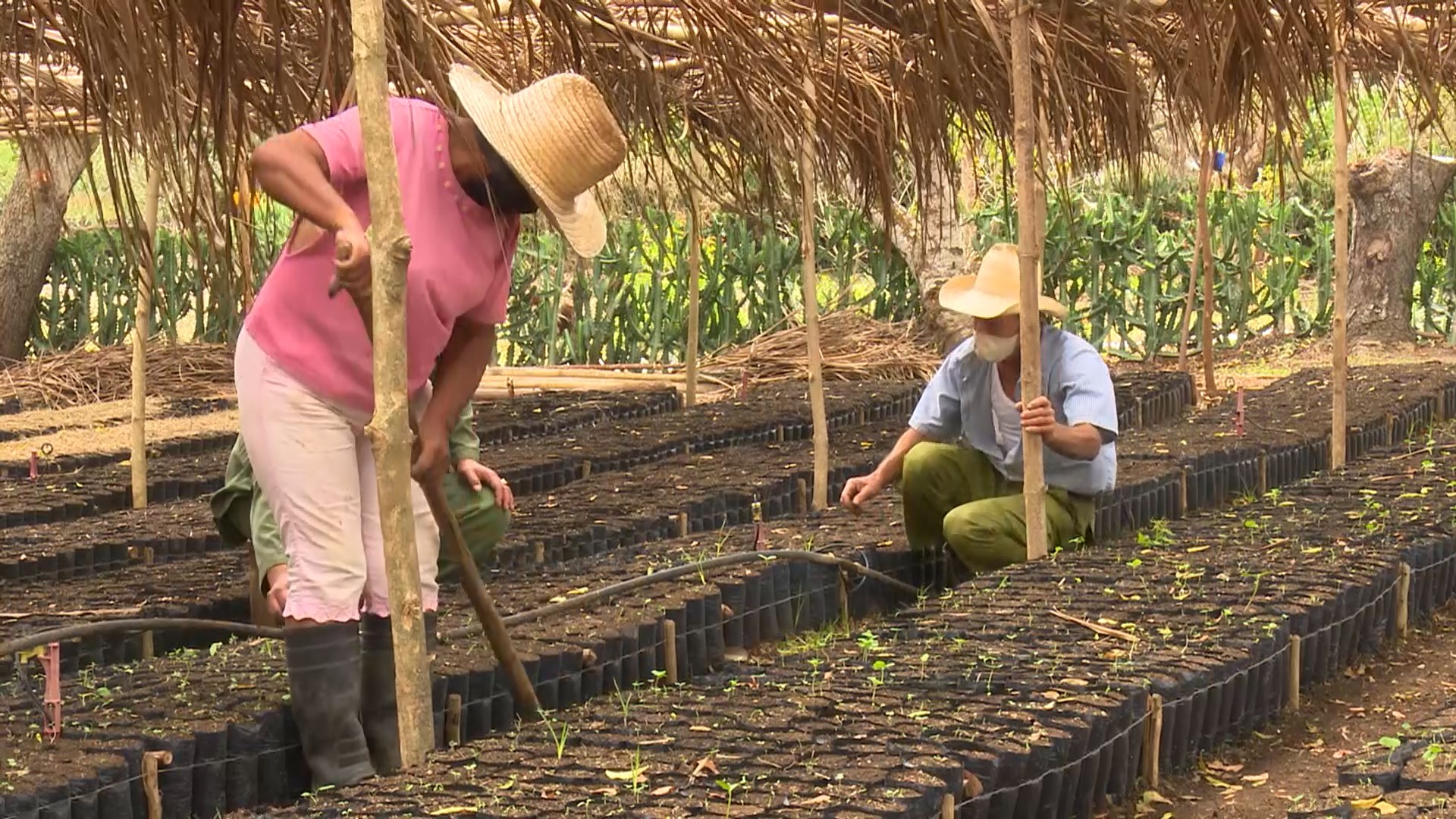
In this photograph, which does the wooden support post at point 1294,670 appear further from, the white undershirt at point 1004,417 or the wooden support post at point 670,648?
the wooden support post at point 670,648

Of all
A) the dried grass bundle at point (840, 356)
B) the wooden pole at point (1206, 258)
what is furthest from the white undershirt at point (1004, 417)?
the dried grass bundle at point (840, 356)

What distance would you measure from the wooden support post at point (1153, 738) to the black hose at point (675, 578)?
1256 millimetres

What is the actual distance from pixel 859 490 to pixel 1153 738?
154cm

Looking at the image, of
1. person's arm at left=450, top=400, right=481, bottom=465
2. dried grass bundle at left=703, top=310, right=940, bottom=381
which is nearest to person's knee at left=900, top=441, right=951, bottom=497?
person's arm at left=450, top=400, right=481, bottom=465

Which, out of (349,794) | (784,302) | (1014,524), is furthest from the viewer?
(784,302)

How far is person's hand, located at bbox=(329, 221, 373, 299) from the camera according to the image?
8.86 feet

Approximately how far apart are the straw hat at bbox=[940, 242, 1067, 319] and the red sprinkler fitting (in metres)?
2.37

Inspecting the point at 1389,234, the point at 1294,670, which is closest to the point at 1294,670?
the point at 1294,670

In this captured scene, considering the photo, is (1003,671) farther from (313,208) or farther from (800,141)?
(800,141)

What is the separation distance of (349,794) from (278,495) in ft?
1.99

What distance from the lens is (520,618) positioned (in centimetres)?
389

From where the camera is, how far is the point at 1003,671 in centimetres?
338

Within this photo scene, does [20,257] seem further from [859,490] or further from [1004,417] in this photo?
[1004,417]

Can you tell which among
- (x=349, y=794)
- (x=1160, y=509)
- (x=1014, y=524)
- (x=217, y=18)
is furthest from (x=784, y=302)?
(x=349, y=794)
